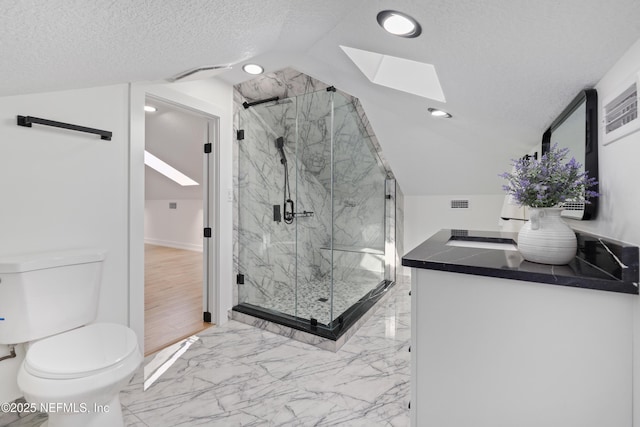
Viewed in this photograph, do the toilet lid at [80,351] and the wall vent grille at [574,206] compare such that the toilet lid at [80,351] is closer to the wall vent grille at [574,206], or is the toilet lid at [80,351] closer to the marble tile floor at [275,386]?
the marble tile floor at [275,386]

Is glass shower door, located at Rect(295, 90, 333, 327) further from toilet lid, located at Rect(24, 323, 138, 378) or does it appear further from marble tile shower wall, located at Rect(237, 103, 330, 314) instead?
toilet lid, located at Rect(24, 323, 138, 378)

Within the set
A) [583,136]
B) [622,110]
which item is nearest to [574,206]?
[583,136]

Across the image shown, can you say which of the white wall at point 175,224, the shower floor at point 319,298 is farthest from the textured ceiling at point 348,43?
the white wall at point 175,224

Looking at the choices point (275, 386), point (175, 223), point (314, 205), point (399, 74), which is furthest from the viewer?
point (175, 223)

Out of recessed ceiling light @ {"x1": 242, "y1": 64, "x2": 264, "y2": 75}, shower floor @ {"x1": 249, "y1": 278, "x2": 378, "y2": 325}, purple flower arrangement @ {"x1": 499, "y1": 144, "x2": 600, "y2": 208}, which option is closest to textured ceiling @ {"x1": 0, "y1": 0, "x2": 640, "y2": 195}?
recessed ceiling light @ {"x1": 242, "y1": 64, "x2": 264, "y2": 75}

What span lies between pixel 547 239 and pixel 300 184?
8.10 ft

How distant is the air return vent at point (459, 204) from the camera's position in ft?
11.6

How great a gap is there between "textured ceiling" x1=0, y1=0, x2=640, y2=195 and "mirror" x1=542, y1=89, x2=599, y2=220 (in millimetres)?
68

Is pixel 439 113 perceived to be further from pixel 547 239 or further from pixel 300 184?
pixel 300 184

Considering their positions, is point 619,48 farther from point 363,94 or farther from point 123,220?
point 123,220

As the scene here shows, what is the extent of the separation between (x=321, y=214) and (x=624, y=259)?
246 centimetres

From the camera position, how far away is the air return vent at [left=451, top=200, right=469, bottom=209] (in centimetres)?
354

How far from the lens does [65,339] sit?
1446mm

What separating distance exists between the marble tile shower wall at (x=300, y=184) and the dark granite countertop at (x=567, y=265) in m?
1.78
